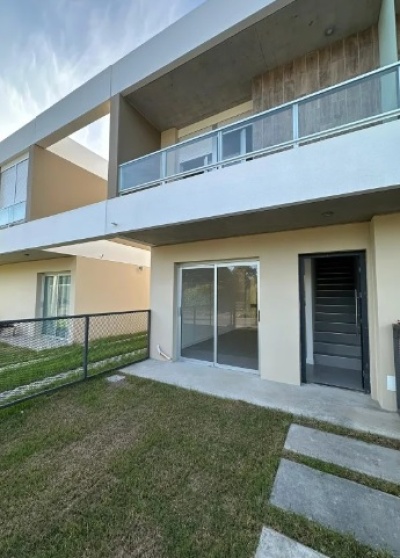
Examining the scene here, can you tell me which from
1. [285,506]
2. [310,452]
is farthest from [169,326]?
[285,506]

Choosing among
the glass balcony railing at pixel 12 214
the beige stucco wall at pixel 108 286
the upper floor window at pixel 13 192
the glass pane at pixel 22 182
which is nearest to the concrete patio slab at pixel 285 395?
the beige stucco wall at pixel 108 286

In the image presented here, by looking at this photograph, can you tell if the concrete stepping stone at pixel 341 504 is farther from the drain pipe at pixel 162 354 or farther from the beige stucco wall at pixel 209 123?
the beige stucco wall at pixel 209 123

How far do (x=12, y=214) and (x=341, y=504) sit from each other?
11.3 meters

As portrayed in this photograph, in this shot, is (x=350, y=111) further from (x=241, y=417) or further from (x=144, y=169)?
Result: (x=241, y=417)

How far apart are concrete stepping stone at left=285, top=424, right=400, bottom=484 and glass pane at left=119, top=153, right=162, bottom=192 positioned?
197 inches

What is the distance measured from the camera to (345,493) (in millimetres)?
2369

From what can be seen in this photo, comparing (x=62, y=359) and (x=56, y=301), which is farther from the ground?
(x=56, y=301)

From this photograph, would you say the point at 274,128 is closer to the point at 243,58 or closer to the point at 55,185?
the point at 243,58

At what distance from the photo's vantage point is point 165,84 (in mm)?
6188

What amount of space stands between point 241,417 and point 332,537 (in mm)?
1880

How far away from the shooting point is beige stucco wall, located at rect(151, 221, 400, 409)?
4086mm

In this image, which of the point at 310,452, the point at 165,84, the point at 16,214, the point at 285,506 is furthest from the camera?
the point at 16,214

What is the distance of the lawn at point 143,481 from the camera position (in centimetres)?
190

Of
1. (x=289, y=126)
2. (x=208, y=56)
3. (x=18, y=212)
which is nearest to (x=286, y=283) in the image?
(x=289, y=126)
